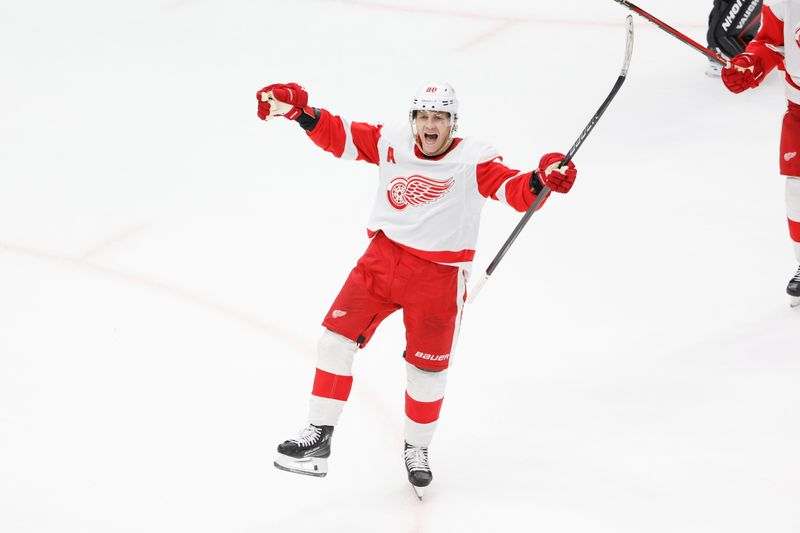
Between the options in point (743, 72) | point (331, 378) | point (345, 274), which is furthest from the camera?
point (345, 274)

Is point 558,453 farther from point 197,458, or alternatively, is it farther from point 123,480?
point 123,480

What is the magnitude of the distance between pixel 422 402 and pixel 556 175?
0.84 meters

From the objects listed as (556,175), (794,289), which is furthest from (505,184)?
(794,289)

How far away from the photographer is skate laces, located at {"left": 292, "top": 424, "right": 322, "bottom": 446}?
3.05 metres

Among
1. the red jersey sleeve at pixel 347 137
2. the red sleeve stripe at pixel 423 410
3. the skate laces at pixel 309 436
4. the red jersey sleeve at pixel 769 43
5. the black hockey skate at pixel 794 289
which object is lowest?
the skate laces at pixel 309 436

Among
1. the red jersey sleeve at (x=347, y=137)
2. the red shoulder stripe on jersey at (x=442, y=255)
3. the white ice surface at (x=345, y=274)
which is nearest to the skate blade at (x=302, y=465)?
the white ice surface at (x=345, y=274)

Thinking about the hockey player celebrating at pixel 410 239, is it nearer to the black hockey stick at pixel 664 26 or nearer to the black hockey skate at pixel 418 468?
the black hockey skate at pixel 418 468

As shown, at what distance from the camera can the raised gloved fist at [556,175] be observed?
285 centimetres

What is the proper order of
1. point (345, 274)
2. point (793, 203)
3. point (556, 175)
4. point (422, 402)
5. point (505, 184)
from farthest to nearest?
point (345, 274)
point (793, 203)
point (422, 402)
point (505, 184)
point (556, 175)

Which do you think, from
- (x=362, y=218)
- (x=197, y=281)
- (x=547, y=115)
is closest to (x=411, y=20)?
(x=547, y=115)

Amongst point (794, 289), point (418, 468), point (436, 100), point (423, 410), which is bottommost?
point (418, 468)

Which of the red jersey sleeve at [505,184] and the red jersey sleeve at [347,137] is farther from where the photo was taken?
the red jersey sleeve at [347,137]

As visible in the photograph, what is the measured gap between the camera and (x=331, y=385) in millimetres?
3107

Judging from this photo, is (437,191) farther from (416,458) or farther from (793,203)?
(793,203)
